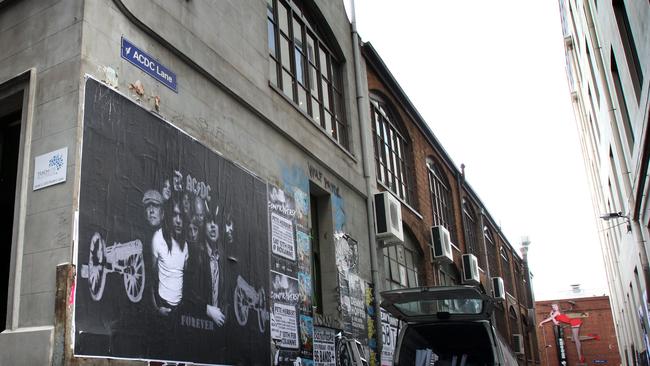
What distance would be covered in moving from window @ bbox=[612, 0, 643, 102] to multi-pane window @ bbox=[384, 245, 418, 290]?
7.83 metres

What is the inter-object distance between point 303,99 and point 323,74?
186cm

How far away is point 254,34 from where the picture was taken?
11562 millimetres

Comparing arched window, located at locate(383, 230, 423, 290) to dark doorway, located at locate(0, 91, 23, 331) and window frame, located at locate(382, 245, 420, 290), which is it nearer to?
window frame, located at locate(382, 245, 420, 290)

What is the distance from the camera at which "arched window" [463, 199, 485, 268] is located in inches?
1159

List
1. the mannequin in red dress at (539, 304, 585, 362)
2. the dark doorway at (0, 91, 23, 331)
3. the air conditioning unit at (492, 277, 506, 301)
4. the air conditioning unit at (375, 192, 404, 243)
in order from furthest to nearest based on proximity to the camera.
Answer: the mannequin in red dress at (539, 304, 585, 362) < the air conditioning unit at (492, 277, 506, 301) < the air conditioning unit at (375, 192, 404, 243) < the dark doorway at (0, 91, 23, 331)

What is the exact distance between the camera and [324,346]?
39.2 feet

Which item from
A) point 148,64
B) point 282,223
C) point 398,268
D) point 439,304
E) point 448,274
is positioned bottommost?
point 439,304

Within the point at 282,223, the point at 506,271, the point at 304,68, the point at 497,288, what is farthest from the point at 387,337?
the point at 506,271

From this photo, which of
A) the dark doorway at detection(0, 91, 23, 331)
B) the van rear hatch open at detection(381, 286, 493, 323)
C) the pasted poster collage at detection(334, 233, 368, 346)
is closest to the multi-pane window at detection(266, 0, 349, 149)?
the pasted poster collage at detection(334, 233, 368, 346)

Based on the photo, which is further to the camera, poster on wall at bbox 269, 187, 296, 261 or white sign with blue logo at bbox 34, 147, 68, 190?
poster on wall at bbox 269, 187, 296, 261

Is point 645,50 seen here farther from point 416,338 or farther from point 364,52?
point 364,52

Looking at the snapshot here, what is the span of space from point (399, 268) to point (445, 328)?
7556 millimetres

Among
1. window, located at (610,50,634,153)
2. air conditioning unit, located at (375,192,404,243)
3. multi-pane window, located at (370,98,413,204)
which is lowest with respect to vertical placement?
air conditioning unit, located at (375,192,404,243)

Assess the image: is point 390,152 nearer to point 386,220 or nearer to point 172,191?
point 386,220
